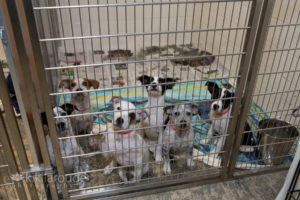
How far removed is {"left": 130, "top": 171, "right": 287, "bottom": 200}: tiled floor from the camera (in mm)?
1981

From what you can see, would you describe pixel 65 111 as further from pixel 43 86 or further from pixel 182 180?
pixel 182 180

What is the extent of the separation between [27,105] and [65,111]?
54 centimetres

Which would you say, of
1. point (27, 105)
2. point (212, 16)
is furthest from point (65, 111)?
point (212, 16)

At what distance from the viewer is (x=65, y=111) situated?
6.69 ft

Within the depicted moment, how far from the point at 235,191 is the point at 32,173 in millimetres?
1451

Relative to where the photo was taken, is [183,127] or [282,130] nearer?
[183,127]

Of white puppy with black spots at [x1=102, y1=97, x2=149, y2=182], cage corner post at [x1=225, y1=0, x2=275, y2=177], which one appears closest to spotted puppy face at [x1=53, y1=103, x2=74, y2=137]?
white puppy with black spots at [x1=102, y1=97, x2=149, y2=182]

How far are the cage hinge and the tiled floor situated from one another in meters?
0.68

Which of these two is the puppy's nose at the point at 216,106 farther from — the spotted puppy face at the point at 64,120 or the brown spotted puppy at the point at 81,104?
the spotted puppy face at the point at 64,120

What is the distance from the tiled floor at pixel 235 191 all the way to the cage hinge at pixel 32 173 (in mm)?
679

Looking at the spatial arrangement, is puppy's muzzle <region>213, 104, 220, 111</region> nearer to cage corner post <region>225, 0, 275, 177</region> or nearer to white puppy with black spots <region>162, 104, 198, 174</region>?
white puppy with black spots <region>162, 104, 198, 174</region>

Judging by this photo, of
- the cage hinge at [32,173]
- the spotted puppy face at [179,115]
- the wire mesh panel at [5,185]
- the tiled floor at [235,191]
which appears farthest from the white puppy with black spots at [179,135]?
the wire mesh panel at [5,185]

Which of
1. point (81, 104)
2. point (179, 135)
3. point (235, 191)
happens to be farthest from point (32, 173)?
point (235, 191)

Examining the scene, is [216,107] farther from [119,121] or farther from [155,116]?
[119,121]
